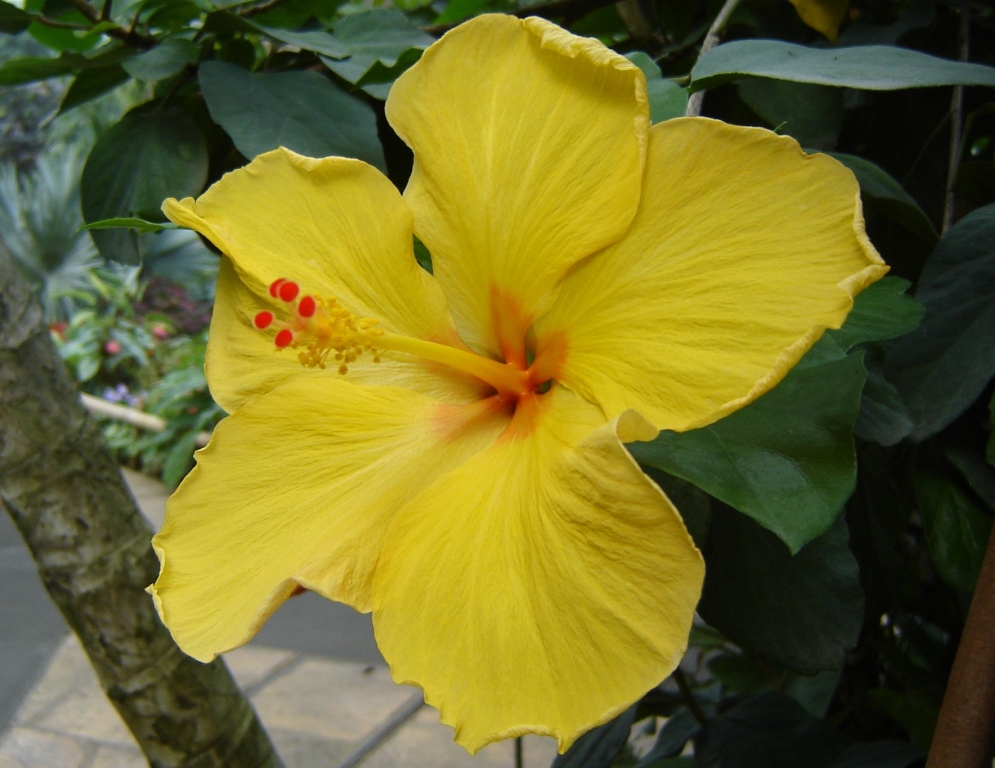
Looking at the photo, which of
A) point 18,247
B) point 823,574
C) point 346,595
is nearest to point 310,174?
point 346,595

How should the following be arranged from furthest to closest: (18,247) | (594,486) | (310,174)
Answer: (18,247) < (310,174) < (594,486)

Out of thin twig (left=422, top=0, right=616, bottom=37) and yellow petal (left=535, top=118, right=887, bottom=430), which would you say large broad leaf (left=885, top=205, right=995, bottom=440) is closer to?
yellow petal (left=535, top=118, right=887, bottom=430)

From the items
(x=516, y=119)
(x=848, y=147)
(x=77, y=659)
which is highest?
(x=516, y=119)

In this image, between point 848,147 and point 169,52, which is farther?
point 848,147

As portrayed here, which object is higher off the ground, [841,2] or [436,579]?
[841,2]

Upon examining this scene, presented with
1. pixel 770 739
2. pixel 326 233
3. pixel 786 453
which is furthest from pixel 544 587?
pixel 770 739

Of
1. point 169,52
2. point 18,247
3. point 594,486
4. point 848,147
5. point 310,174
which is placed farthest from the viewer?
point 18,247

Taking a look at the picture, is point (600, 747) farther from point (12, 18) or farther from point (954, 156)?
point (12, 18)

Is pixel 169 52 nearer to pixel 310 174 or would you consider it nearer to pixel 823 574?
pixel 310 174
